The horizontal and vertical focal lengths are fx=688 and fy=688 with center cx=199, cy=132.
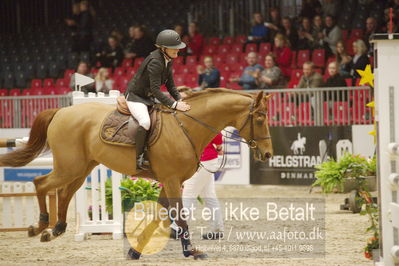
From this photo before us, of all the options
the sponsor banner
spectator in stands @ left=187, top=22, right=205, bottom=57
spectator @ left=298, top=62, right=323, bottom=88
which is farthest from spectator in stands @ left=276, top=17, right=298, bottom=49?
the sponsor banner

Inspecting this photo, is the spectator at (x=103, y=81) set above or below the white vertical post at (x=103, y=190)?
above

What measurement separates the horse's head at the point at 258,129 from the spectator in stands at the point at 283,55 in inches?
333

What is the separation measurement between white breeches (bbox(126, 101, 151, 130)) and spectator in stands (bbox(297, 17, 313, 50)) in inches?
371

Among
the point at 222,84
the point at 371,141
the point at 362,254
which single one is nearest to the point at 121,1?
the point at 222,84

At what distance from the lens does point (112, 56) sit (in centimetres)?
1803

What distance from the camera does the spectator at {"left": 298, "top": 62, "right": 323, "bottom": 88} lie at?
13336 mm

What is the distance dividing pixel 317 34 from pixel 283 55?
42.1 inches

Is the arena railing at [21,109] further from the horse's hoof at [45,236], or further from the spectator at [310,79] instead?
the horse's hoof at [45,236]

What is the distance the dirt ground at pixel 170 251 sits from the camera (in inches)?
259

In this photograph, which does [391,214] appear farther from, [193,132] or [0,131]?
[0,131]

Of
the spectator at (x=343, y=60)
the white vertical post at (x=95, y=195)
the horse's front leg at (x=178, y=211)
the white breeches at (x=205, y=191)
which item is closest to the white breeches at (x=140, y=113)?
the horse's front leg at (x=178, y=211)

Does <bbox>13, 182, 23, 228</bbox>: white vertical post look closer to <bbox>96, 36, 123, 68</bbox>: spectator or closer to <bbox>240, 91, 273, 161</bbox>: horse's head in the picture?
<bbox>240, 91, 273, 161</bbox>: horse's head

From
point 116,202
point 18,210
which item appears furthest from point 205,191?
point 18,210

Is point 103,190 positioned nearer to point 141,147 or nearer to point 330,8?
point 141,147
